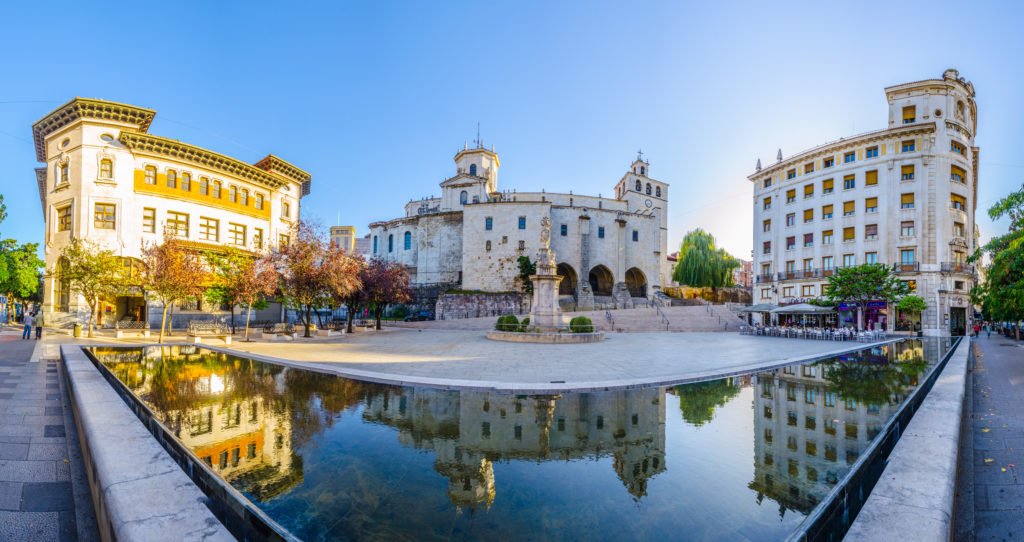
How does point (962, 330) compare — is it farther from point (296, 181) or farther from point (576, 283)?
point (296, 181)

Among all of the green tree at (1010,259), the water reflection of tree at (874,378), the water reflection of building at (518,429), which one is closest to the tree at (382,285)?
the water reflection of building at (518,429)

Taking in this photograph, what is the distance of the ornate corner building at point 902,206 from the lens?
3200cm

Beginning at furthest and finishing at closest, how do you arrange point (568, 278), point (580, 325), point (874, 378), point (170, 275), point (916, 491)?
point (568, 278)
point (580, 325)
point (170, 275)
point (874, 378)
point (916, 491)

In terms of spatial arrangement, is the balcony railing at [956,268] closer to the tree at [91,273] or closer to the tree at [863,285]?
the tree at [863,285]

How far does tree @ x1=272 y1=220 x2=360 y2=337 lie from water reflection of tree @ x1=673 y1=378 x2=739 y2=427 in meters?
15.3

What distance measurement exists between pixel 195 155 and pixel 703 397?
33.4 meters

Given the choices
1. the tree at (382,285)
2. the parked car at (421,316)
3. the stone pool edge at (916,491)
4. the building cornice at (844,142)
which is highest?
the building cornice at (844,142)

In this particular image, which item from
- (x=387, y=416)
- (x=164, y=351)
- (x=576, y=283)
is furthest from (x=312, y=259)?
(x=576, y=283)

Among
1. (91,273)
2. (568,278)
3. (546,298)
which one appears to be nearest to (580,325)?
(546,298)

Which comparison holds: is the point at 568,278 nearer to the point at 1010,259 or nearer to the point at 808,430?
the point at 1010,259

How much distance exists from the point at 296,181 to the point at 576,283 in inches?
1208

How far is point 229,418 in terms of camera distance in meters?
5.88

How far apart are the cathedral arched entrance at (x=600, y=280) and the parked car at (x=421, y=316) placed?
20.9m

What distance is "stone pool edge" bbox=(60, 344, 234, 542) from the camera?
2090mm
